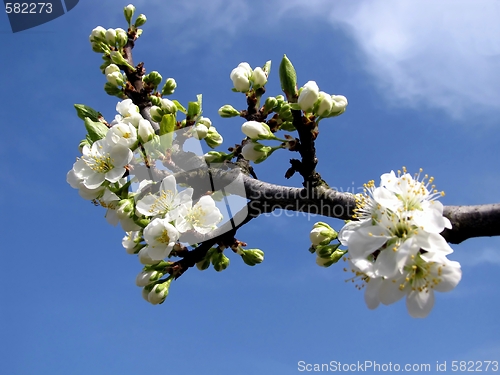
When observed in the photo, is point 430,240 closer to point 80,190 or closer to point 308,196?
point 308,196

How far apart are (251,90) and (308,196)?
1166 mm

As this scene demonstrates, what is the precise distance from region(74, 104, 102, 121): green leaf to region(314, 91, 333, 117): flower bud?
1902mm

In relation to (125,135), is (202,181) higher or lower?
lower

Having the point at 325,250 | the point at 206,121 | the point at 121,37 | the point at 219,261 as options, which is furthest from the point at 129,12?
the point at 325,250

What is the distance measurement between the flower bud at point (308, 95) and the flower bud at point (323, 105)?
0.05 m

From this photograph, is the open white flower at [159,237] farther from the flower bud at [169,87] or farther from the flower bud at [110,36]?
the flower bud at [110,36]

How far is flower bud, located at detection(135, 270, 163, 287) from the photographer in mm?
2874

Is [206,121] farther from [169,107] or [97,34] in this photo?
[97,34]

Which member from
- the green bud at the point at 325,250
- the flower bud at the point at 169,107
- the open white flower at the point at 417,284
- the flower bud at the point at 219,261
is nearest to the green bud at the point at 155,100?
the flower bud at the point at 169,107

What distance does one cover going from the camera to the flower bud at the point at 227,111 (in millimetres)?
3050

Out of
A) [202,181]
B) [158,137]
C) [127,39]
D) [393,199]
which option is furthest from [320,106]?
[127,39]

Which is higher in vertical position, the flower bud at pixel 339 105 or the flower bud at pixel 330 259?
the flower bud at pixel 339 105

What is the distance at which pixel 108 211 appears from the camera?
277 centimetres

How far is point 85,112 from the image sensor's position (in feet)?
11.2
